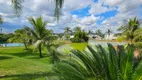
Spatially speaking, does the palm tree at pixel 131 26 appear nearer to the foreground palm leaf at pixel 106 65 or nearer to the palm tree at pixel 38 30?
the palm tree at pixel 38 30

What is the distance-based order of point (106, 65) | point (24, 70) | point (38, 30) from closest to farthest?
1. point (106, 65)
2. point (24, 70)
3. point (38, 30)

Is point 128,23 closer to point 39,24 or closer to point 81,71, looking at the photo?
point 39,24

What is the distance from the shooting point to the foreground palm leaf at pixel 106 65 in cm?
435

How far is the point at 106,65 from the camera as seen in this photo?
4.68 metres

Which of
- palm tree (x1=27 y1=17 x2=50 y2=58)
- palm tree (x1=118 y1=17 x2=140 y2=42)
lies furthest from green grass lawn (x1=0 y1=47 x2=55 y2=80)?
palm tree (x1=118 y1=17 x2=140 y2=42)

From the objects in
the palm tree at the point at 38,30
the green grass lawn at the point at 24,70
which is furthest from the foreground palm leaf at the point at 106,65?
the palm tree at the point at 38,30

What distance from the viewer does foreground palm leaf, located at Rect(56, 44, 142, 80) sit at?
4354 mm

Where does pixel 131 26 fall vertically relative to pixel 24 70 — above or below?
above

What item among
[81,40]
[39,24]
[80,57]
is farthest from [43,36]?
[81,40]

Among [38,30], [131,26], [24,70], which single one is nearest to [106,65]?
[24,70]

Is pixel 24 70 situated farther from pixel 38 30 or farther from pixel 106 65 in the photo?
pixel 38 30

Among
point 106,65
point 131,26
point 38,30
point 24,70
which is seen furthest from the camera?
point 131,26

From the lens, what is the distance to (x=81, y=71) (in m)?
4.91

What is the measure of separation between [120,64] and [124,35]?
34392 mm
